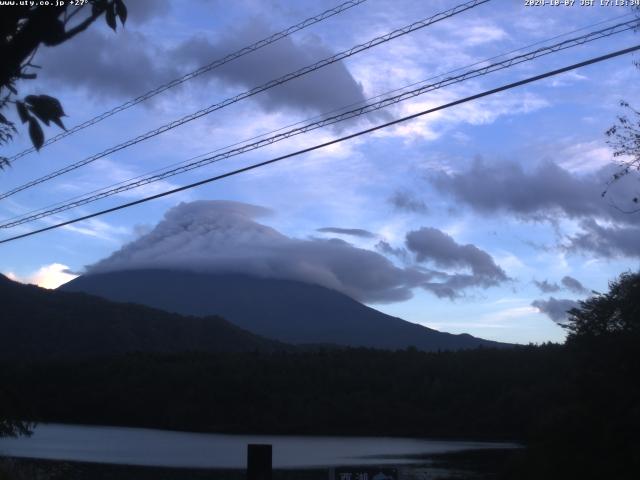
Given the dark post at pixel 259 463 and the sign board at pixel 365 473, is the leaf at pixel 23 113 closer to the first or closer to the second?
the sign board at pixel 365 473

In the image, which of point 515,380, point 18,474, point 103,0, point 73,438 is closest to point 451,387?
point 515,380

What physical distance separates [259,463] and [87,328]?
79.8 meters

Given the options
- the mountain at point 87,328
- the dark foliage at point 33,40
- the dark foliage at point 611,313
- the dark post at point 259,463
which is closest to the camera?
the dark foliage at point 33,40

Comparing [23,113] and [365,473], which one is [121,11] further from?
[365,473]

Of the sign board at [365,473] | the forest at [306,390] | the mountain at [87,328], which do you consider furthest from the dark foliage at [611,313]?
the mountain at [87,328]

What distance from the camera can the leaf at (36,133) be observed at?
3812 millimetres

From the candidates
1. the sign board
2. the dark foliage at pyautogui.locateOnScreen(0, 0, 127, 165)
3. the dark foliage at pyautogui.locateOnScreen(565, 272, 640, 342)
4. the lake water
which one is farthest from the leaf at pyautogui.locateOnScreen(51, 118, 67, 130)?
the lake water

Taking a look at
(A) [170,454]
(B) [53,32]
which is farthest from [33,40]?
(A) [170,454]

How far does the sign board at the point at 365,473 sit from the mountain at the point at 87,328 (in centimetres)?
6944

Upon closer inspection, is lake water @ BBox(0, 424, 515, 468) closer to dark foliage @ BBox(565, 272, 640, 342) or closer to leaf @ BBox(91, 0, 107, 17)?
dark foliage @ BBox(565, 272, 640, 342)

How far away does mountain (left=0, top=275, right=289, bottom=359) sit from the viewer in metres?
74.6

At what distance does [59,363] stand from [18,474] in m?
56.1

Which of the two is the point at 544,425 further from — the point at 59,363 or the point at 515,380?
the point at 59,363

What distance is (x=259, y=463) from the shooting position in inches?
277
